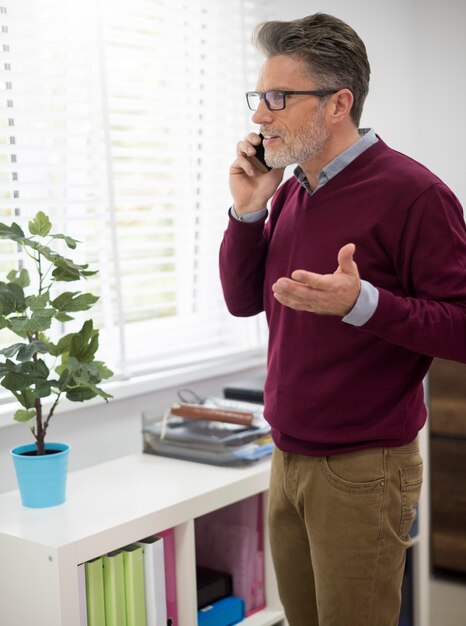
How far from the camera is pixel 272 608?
2.28 metres

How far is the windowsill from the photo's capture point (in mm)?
2227

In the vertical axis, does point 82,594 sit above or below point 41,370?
below

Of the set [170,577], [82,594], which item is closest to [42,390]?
[82,594]

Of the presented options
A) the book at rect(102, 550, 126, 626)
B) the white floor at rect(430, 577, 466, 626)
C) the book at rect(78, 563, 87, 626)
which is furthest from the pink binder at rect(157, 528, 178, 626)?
the white floor at rect(430, 577, 466, 626)

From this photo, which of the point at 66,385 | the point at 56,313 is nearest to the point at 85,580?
the point at 66,385

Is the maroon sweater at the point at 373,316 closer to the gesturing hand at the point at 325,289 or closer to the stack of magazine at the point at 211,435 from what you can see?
the gesturing hand at the point at 325,289

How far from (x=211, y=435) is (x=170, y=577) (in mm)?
403

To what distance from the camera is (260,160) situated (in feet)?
5.90

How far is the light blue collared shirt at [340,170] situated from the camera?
1421 mm

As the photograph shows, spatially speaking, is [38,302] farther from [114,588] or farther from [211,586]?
[211,586]

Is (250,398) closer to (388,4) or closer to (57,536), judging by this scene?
(57,536)

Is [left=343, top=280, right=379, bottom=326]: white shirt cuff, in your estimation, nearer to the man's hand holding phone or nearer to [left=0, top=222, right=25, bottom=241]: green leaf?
the man's hand holding phone

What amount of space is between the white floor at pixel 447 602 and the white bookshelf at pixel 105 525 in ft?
2.82

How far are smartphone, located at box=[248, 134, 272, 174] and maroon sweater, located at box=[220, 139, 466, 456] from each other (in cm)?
12
